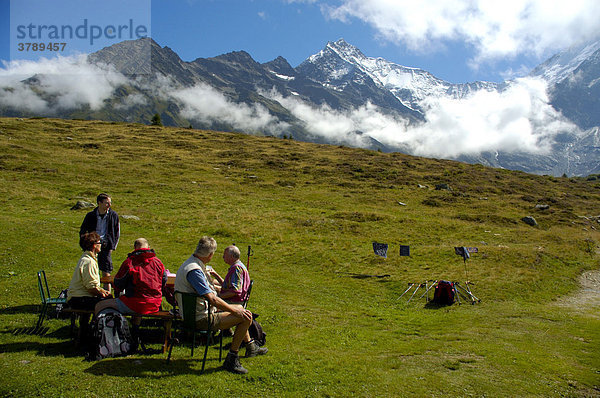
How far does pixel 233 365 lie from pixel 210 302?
147 cm

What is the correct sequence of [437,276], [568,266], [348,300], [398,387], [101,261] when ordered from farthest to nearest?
[568,266], [437,276], [348,300], [101,261], [398,387]

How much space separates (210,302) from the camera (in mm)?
7562

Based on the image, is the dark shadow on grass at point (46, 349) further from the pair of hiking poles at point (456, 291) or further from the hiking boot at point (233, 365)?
the pair of hiking poles at point (456, 291)

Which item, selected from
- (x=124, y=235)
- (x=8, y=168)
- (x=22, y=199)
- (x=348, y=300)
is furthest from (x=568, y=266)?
(x=8, y=168)

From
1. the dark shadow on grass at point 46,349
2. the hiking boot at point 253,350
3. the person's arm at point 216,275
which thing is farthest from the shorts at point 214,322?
the dark shadow on grass at point 46,349

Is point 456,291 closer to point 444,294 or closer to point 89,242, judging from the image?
point 444,294

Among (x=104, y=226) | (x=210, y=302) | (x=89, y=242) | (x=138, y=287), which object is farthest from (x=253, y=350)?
(x=104, y=226)

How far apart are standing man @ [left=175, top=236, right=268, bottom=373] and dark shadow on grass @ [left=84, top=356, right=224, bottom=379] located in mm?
476

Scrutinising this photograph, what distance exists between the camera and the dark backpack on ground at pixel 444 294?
1700cm

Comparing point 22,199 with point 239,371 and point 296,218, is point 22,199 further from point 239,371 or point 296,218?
point 239,371

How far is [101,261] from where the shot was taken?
489 inches

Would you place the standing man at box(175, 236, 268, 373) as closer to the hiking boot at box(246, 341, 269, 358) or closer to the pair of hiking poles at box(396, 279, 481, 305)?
the hiking boot at box(246, 341, 269, 358)

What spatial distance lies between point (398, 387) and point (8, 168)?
52057 millimetres

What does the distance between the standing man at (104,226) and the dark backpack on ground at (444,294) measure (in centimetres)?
1420
